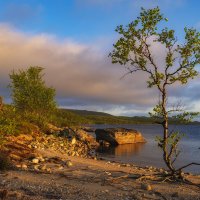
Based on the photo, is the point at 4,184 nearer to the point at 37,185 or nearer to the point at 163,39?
the point at 37,185

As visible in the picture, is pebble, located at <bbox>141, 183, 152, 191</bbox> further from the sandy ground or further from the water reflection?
the water reflection

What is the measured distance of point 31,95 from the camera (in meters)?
80.7

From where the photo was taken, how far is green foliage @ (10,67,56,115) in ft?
265

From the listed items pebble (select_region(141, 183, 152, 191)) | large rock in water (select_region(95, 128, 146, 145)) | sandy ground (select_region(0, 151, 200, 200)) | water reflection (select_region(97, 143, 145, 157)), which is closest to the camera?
sandy ground (select_region(0, 151, 200, 200))

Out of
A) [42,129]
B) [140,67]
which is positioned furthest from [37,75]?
[140,67]

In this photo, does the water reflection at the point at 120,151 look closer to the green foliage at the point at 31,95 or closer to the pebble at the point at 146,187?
the green foliage at the point at 31,95

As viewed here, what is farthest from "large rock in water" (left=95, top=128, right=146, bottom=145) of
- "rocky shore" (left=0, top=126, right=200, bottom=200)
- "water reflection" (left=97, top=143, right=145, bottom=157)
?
"rocky shore" (left=0, top=126, right=200, bottom=200)

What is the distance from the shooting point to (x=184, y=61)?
69.4ft

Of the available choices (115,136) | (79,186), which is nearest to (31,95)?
(115,136)

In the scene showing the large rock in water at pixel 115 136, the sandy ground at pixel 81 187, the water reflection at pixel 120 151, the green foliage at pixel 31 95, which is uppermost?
the green foliage at pixel 31 95

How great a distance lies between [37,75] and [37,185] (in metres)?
67.5

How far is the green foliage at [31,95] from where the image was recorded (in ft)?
265

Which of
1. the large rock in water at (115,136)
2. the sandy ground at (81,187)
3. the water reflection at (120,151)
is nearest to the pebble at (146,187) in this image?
the sandy ground at (81,187)

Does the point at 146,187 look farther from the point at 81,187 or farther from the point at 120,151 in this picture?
the point at 120,151
